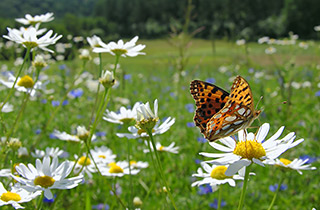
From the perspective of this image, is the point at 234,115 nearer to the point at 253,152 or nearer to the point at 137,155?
the point at 253,152

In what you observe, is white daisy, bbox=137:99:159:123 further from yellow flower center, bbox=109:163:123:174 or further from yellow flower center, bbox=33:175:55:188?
yellow flower center, bbox=109:163:123:174

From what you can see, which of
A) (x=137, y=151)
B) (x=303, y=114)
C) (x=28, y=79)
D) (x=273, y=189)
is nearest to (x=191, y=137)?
(x=137, y=151)

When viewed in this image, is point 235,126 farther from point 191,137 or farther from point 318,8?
point 318,8

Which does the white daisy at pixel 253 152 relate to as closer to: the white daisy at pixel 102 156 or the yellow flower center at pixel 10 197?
the yellow flower center at pixel 10 197

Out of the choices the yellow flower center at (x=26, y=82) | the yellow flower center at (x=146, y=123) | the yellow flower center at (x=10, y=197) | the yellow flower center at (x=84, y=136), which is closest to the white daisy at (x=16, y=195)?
the yellow flower center at (x=10, y=197)

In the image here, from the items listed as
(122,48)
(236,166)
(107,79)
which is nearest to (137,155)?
(122,48)

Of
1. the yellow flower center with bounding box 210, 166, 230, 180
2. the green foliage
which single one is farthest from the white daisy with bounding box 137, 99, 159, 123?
the green foliage

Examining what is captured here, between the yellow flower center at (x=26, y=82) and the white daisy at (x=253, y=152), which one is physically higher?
the yellow flower center at (x=26, y=82)
